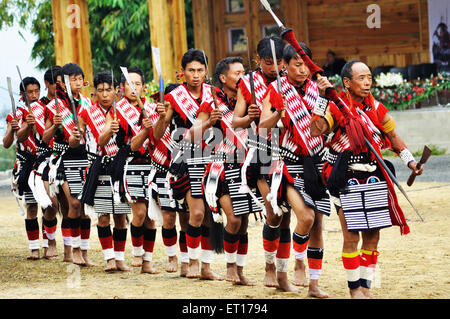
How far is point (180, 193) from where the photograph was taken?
7.45 metres

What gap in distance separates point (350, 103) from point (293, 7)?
16337 millimetres

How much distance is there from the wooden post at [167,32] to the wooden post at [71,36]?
1.23m

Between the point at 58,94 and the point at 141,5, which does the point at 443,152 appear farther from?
the point at 141,5

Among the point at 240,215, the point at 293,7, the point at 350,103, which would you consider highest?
the point at 293,7

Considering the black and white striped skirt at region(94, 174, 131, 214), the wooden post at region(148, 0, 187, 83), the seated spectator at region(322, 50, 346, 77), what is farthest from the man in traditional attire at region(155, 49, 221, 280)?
the seated spectator at region(322, 50, 346, 77)

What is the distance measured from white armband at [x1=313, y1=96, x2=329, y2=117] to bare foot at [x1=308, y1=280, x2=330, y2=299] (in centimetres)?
126

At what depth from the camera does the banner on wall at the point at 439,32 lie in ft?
65.0

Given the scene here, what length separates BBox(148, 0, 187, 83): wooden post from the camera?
15961 mm

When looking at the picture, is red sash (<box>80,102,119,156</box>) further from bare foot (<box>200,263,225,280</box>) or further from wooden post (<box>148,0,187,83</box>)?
wooden post (<box>148,0,187,83</box>)

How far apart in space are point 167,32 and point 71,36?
5.73ft

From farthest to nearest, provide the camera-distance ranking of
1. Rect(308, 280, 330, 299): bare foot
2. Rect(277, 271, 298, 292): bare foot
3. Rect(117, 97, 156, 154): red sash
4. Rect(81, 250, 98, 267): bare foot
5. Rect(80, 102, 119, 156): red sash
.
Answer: Rect(81, 250, 98, 267): bare foot < Rect(80, 102, 119, 156): red sash < Rect(117, 97, 156, 154): red sash < Rect(277, 271, 298, 292): bare foot < Rect(308, 280, 330, 299): bare foot

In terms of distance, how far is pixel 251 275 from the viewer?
7.53m

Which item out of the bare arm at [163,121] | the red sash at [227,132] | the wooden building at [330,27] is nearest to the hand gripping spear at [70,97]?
the bare arm at [163,121]
